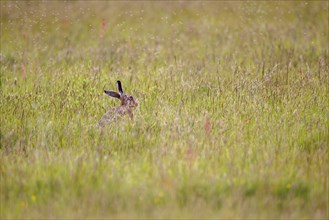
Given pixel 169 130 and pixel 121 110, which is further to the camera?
pixel 121 110

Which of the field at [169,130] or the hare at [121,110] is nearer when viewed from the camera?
the field at [169,130]

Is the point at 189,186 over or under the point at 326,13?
under

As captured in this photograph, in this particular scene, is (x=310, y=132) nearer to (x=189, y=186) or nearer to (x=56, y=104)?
(x=189, y=186)

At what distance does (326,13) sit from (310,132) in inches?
318

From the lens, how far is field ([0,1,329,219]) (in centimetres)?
453

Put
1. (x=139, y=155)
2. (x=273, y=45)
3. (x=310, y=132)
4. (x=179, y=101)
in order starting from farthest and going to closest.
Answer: (x=273, y=45)
(x=179, y=101)
(x=310, y=132)
(x=139, y=155)

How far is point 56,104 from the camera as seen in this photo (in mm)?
7078

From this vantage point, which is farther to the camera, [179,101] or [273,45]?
[273,45]

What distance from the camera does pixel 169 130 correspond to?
226 inches

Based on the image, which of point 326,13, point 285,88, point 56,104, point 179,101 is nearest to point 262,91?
point 285,88

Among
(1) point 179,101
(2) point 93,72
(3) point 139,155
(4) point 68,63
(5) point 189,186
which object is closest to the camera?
(5) point 189,186

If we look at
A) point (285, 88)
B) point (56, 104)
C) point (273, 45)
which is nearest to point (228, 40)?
point (273, 45)

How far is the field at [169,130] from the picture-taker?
4531mm

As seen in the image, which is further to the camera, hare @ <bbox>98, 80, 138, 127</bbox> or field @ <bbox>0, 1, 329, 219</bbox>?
hare @ <bbox>98, 80, 138, 127</bbox>
